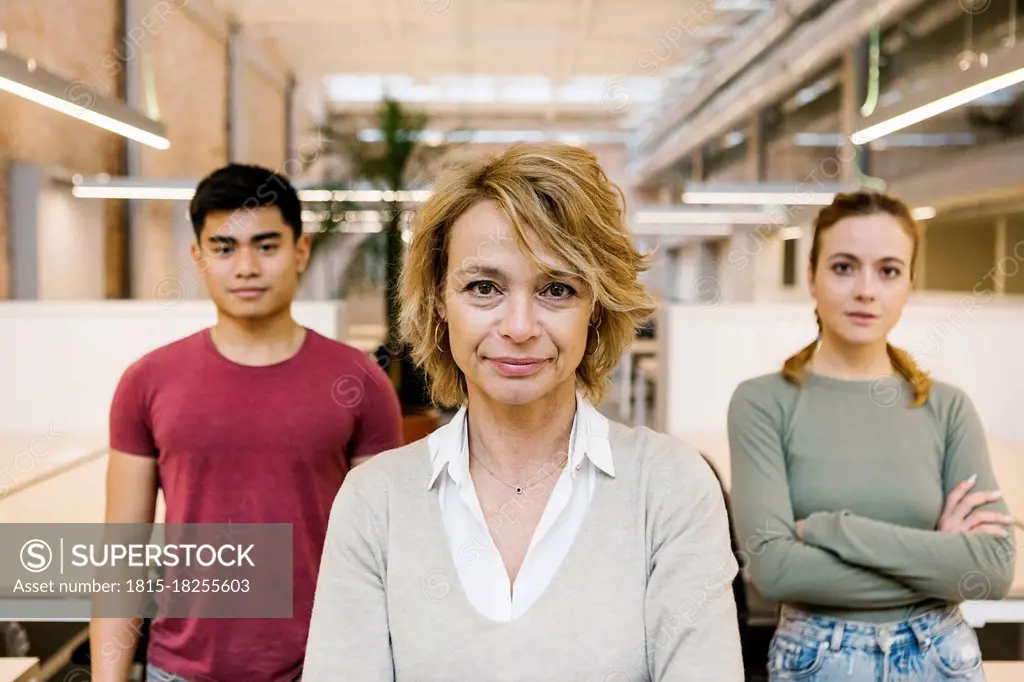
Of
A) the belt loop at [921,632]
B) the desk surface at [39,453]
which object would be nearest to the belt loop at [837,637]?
the belt loop at [921,632]

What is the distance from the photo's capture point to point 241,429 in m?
1.70

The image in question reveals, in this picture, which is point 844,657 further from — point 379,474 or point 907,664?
point 379,474

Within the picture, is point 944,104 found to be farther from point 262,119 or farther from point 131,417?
point 262,119

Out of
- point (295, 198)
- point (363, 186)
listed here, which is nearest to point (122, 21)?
point (363, 186)

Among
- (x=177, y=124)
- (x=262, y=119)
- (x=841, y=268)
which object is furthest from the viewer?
(x=262, y=119)

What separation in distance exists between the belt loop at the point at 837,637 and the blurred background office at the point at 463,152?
1.54 feet

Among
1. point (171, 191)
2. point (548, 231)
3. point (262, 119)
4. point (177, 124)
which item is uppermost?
point (262, 119)

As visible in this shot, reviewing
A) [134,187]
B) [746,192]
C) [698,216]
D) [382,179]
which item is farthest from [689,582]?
[698,216]

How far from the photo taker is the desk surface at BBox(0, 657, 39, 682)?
1.62 m

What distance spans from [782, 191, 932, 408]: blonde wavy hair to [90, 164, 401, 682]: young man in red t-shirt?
2.81 feet

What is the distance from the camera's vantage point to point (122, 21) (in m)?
7.39

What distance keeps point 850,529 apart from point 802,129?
10.3m

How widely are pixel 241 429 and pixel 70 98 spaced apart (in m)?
2.27

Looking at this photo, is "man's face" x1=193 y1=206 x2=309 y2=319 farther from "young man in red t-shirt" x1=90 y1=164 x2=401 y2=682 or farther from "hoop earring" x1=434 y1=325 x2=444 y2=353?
"hoop earring" x1=434 y1=325 x2=444 y2=353
